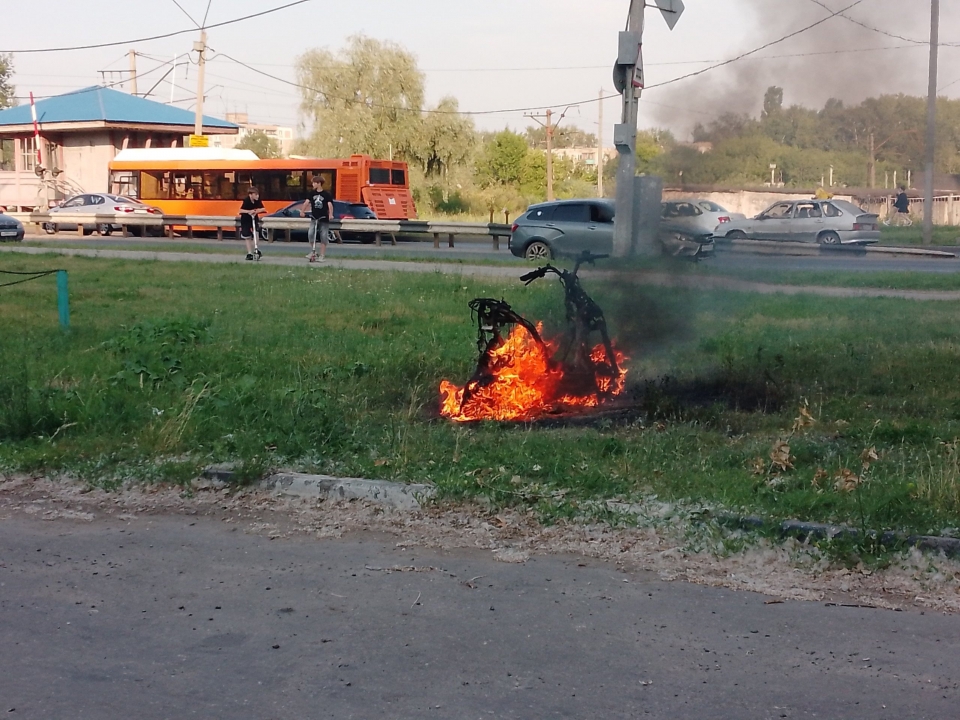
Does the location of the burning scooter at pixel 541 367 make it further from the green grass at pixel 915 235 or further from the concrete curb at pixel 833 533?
the green grass at pixel 915 235

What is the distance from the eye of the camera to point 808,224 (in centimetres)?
1059

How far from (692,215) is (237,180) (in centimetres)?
3496

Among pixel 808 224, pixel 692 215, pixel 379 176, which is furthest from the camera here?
pixel 379 176

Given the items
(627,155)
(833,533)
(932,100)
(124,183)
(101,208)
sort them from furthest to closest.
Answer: (124,183)
(101,208)
(627,155)
(932,100)
(833,533)

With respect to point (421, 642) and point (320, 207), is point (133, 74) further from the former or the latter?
point (421, 642)

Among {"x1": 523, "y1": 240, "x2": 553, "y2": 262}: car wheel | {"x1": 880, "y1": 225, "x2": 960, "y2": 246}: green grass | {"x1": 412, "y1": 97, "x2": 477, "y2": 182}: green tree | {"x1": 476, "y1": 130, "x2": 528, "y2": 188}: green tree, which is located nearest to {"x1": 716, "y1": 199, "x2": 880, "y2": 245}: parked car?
{"x1": 880, "y1": 225, "x2": 960, "y2": 246}: green grass

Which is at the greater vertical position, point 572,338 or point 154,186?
point 154,186

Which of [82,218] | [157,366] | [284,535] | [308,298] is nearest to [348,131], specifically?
[82,218]

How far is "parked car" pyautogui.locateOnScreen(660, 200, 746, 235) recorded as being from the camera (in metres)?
8.38

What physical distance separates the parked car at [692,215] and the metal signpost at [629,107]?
1.52 feet

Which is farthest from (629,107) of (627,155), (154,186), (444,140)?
(444,140)

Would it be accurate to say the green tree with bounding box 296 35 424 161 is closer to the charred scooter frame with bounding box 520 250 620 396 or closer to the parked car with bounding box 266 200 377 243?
the parked car with bounding box 266 200 377 243

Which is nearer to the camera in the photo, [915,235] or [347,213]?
[915,235]

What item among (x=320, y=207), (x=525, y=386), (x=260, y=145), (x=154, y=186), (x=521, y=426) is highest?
(x=260, y=145)
